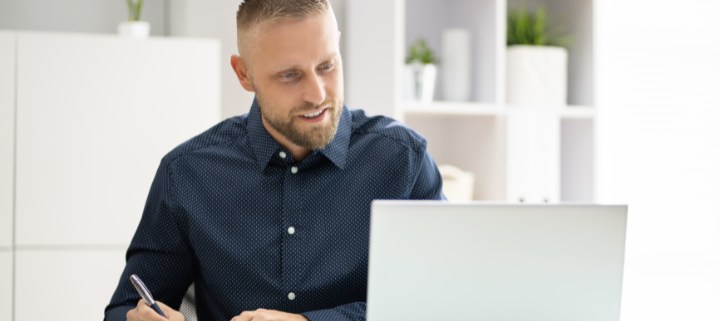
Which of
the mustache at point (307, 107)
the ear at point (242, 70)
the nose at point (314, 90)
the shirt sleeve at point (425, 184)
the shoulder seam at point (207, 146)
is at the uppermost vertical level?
the ear at point (242, 70)

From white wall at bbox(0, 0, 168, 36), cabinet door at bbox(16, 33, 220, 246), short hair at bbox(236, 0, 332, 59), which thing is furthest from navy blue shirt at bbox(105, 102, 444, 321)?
white wall at bbox(0, 0, 168, 36)

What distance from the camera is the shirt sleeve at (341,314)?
1.06m

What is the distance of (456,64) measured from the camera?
257 centimetres

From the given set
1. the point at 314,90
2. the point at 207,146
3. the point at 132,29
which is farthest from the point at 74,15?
the point at 314,90

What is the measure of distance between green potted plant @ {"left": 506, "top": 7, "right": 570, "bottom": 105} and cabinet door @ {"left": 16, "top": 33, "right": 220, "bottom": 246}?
129cm

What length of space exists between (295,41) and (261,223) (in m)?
0.38

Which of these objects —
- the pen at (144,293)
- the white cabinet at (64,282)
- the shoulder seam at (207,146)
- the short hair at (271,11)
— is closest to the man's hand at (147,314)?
the pen at (144,293)

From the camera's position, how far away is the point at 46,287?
6.98 ft

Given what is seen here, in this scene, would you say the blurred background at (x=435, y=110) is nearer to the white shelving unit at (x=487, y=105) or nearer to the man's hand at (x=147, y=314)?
the white shelving unit at (x=487, y=105)

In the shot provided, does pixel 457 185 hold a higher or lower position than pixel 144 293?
higher

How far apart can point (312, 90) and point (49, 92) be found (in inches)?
52.9

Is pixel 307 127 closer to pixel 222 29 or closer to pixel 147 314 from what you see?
pixel 147 314

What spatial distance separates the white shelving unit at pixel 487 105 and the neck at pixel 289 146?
1.03 m

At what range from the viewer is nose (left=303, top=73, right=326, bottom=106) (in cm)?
121
